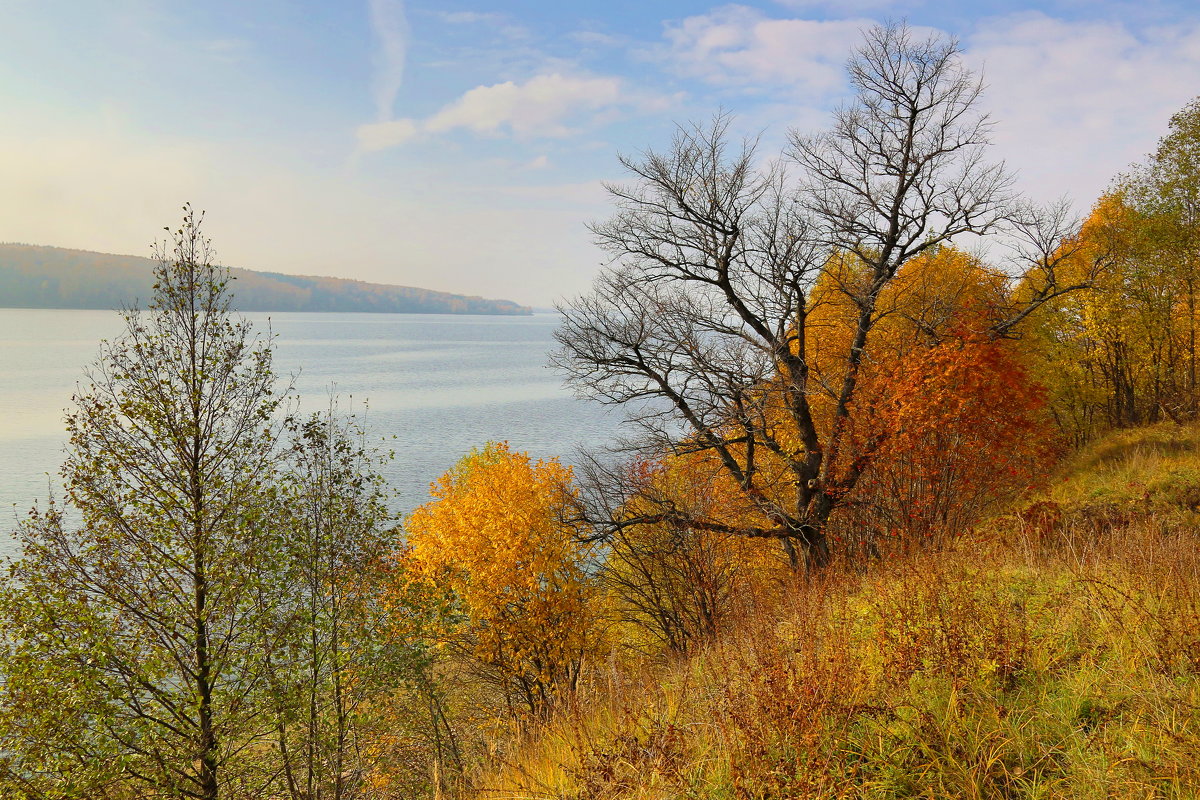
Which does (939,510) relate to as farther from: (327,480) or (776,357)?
(327,480)

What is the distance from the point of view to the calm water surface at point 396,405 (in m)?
41.6

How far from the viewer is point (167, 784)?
29.7 feet

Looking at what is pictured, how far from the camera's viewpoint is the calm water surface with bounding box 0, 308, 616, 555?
4162 cm

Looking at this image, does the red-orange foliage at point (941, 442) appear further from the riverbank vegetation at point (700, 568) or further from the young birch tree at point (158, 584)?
the young birch tree at point (158, 584)

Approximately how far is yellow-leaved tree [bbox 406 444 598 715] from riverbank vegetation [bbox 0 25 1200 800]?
13 cm

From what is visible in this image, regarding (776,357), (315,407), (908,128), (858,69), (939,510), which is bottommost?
(315,407)

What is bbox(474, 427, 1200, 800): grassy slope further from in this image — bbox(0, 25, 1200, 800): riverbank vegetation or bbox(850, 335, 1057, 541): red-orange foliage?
bbox(850, 335, 1057, 541): red-orange foliage

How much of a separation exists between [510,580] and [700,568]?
409 inches

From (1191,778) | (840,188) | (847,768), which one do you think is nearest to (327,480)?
(847,768)

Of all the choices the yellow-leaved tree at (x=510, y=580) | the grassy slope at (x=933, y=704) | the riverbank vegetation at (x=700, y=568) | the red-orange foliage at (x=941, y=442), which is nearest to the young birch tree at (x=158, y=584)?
the riverbank vegetation at (x=700, y=568)

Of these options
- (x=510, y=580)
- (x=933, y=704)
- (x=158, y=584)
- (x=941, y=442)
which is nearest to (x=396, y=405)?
(x=510, y=580)

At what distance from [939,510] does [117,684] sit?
13.5m

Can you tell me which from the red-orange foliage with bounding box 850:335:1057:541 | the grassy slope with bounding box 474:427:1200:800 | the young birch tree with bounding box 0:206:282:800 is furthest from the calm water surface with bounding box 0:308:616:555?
the red-orange foliage with bounding box 850:335:1057:541

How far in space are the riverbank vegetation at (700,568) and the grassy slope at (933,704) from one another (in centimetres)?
3
